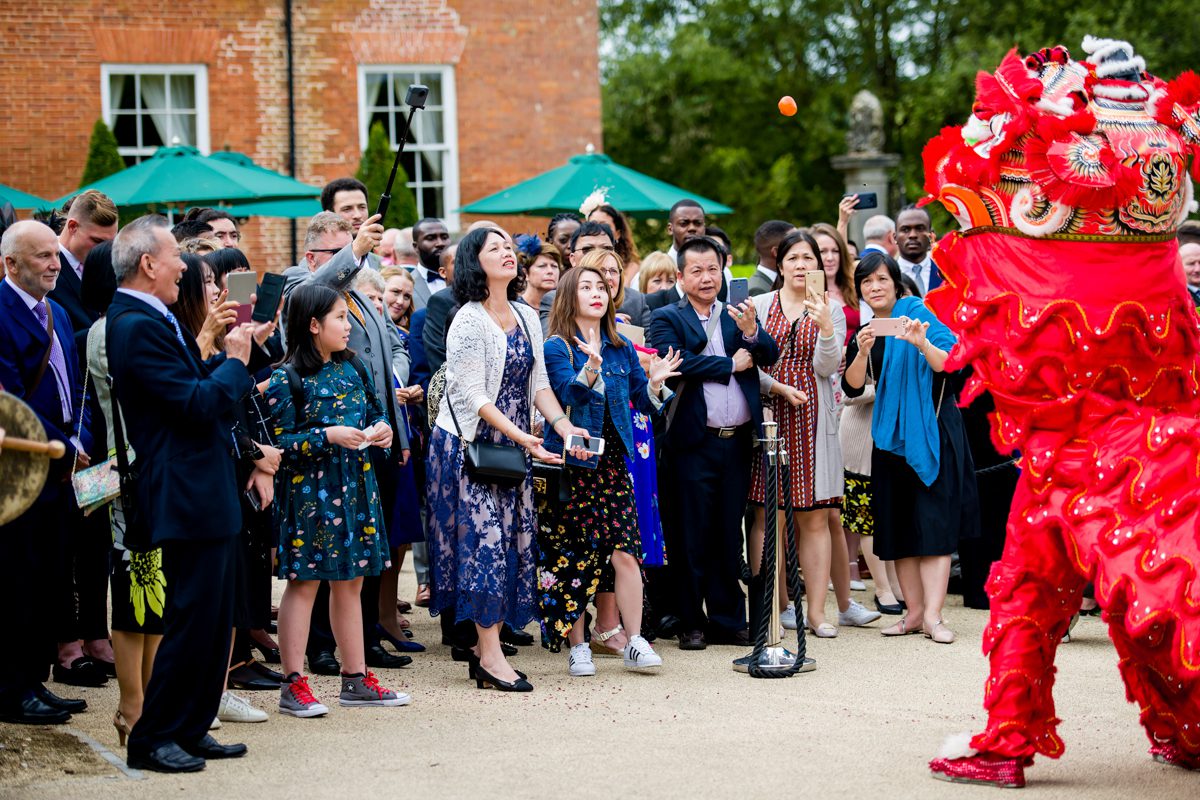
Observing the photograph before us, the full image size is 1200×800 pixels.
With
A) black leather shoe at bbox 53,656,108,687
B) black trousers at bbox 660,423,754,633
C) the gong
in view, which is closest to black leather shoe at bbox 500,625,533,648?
black trousers at bbox 660,423,754,633

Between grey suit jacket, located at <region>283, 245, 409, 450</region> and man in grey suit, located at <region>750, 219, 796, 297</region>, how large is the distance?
289 centimetres

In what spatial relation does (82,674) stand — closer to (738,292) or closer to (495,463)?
(495,463)

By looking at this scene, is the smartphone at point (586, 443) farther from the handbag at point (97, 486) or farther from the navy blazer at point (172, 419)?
the handbag at point (97, 486)

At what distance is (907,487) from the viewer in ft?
29.7

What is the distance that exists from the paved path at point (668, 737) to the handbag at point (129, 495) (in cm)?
86

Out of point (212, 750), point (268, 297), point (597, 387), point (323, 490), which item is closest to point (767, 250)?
point (597, 387)

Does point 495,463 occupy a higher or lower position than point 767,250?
lower

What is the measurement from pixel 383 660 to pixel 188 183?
573 centimetres

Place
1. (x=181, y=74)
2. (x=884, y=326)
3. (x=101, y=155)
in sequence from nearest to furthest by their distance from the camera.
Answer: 1. (x=884, y=326)
2. (x=101, y=155)
3. (x=181, y=74)

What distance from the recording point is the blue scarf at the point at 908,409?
8.94m

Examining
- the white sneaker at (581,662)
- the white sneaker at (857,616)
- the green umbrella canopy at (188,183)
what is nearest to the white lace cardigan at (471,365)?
the white sneaker at (581,662)

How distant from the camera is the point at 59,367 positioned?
23.4 feet

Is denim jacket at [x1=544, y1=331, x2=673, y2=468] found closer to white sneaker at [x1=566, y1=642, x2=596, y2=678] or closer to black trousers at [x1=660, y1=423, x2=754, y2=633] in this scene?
black trousers at [x1=660, y1=423, x2=754, y2=633]

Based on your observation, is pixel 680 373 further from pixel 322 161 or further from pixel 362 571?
pixel 322 161
